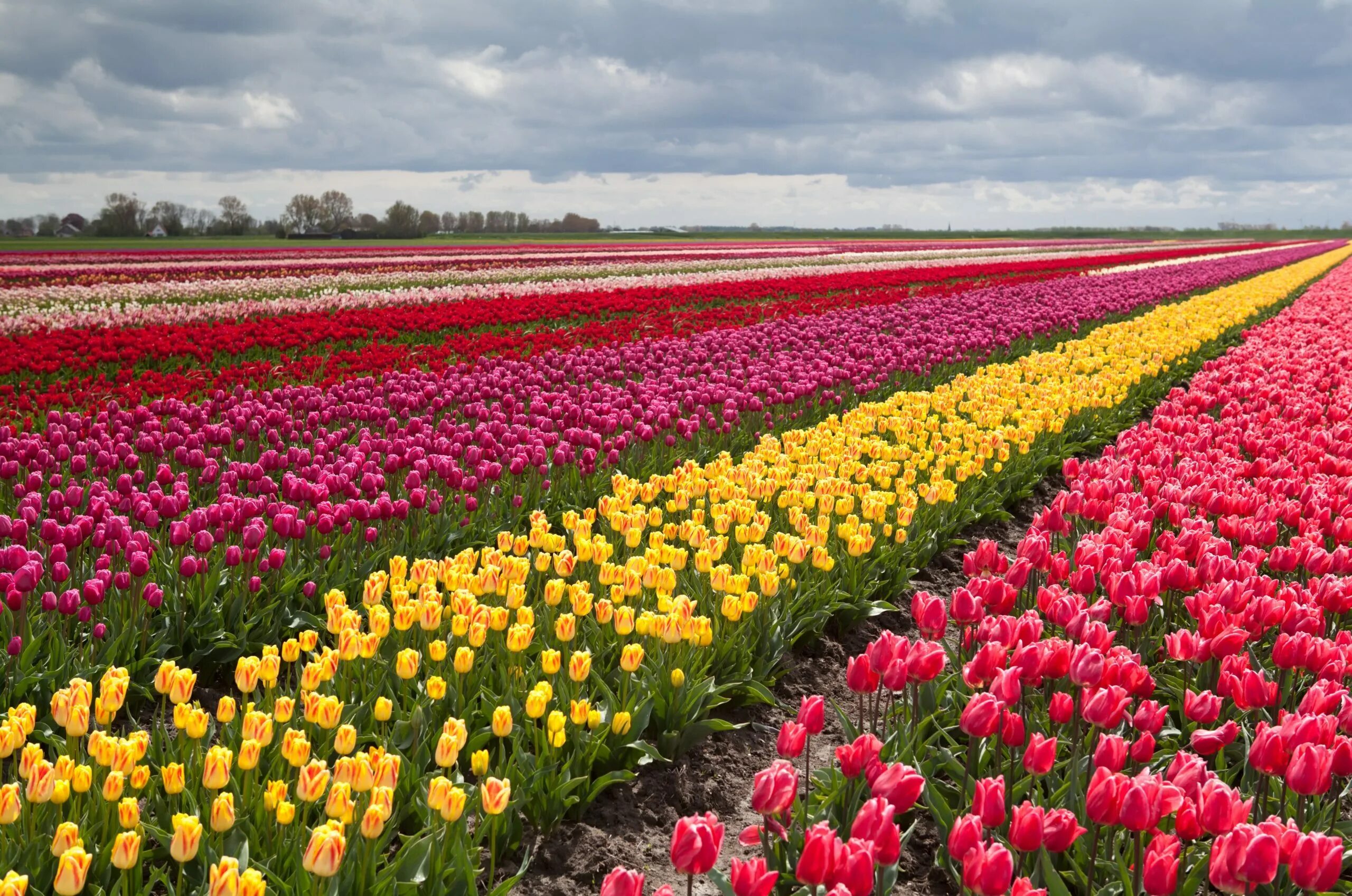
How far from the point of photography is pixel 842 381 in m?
11.5

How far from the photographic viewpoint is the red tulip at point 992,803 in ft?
7.93

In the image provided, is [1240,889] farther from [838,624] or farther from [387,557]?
[387,557]

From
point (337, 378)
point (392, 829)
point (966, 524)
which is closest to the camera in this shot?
point (392, 829)

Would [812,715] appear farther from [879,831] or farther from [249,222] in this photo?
[249,222]

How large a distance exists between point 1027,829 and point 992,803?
0.11 meters

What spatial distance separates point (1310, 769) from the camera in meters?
2.57

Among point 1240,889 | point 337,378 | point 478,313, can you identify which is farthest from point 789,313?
point 1240,889

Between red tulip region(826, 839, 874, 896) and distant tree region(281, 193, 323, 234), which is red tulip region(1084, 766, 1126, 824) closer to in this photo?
red tulip region(826, 839, 874, 896)

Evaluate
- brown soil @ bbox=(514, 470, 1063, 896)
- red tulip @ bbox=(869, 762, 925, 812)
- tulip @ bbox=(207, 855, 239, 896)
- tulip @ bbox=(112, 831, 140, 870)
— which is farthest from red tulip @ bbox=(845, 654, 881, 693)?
tulip @ bbox=(112, 831, 140, 870)

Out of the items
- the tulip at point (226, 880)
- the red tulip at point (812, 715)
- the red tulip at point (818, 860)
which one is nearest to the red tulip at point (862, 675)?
the red tulip at point (812, 715)

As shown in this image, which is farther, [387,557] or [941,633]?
[387,557]

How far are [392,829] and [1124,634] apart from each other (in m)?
3.33

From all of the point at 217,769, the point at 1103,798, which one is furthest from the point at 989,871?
the point at 217,769

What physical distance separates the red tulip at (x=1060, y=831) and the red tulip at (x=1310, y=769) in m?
0.69
